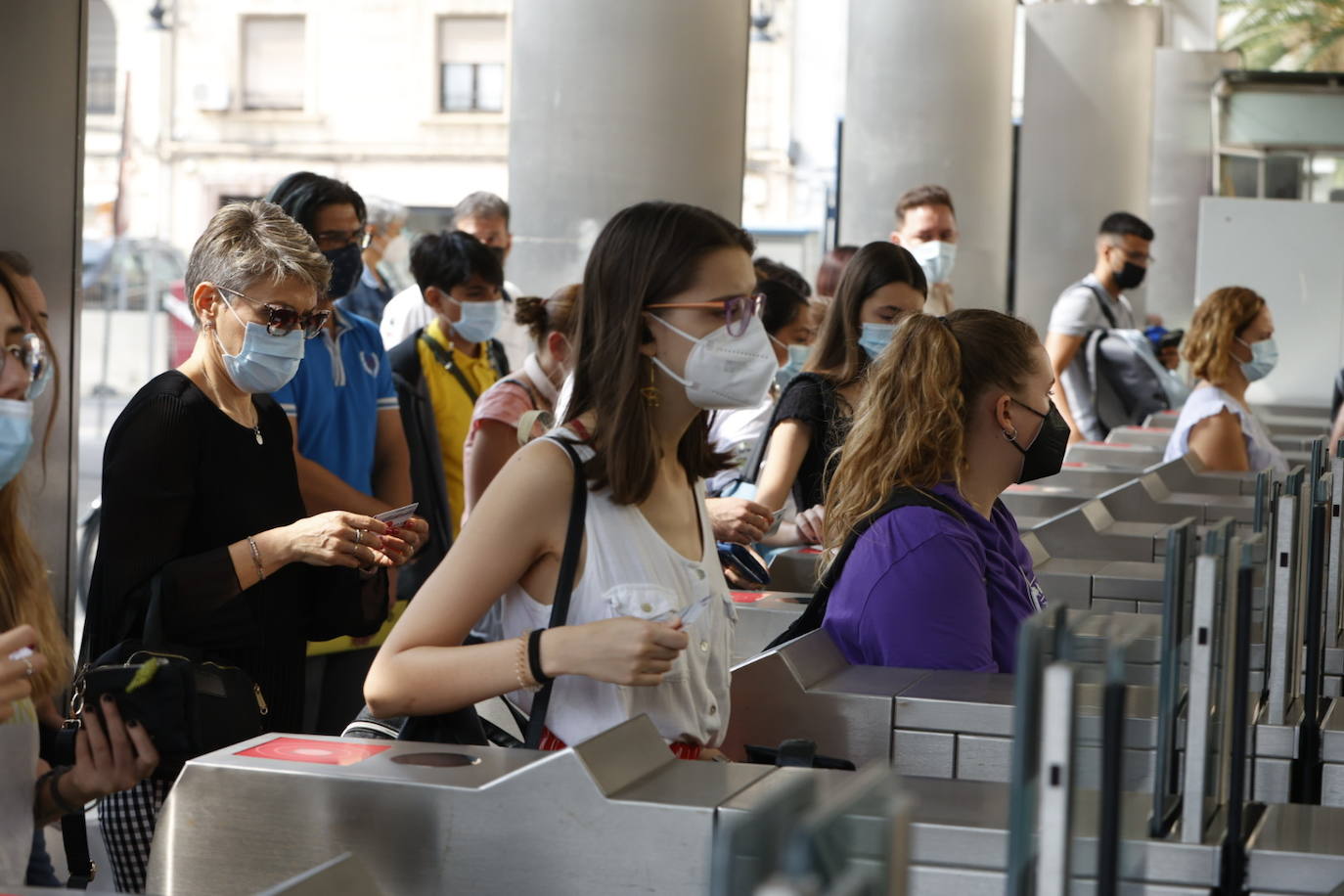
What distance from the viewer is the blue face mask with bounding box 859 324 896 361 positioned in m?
4.49

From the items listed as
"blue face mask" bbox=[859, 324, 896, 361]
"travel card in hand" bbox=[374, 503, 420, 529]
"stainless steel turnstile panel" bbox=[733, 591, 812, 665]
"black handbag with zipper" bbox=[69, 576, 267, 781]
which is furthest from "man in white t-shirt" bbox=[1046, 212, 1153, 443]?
"black handbag with zipper" bbox=[69, 576, 267, 781]

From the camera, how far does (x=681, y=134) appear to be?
614 cm

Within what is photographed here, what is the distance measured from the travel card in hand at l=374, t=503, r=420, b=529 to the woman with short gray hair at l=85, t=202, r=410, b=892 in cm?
3

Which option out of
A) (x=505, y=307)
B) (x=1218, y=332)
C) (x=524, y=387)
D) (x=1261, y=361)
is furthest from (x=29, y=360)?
(x=1261, y=361)

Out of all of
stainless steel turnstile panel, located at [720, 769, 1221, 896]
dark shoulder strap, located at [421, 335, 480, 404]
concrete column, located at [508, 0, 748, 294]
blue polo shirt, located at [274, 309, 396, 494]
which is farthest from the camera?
concrete column, located at [508, 0, 748, 294]

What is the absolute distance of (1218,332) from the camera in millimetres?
6219

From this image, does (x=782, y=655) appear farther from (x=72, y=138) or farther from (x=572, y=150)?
(x=572, y=150)

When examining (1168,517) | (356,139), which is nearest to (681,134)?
(1168,517)

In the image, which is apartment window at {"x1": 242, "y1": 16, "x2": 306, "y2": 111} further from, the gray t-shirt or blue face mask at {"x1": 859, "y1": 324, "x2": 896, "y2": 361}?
blue face mask at {"x1": 859, "y1": 324, "x2": 896, "y2": 361}

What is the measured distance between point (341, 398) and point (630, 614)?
1.87 metres

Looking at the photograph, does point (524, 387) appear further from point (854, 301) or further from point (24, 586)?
point (24, 586)

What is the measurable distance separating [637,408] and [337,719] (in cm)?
176

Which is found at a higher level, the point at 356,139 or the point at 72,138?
the point at 356,139

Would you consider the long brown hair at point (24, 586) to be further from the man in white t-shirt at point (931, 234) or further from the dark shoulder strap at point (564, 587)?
the man in white t-shirt at point (931, 234)
